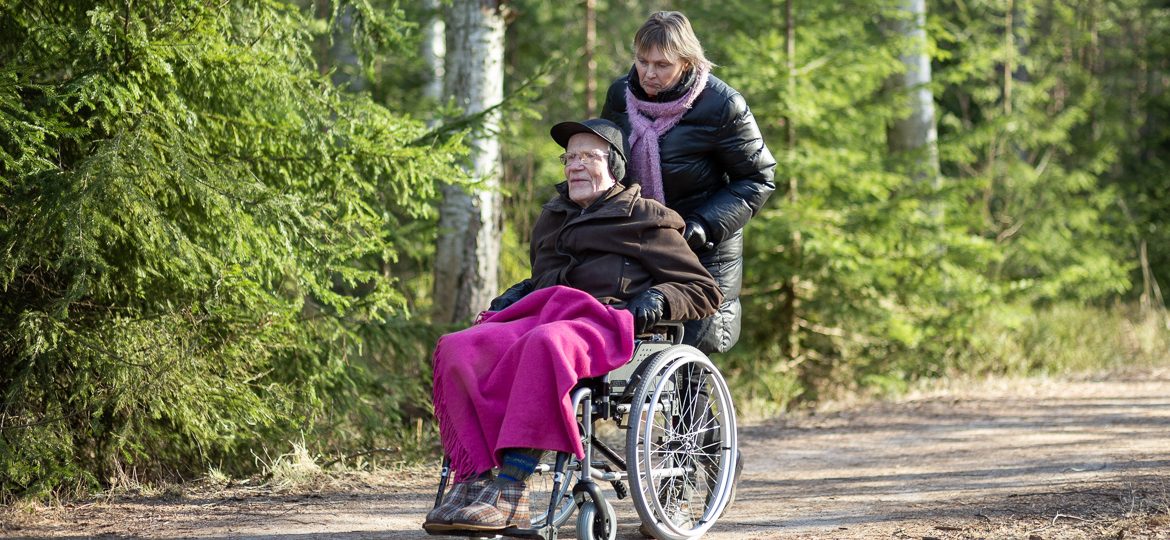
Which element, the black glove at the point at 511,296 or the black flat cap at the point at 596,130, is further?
the black glove at the point at 511,296

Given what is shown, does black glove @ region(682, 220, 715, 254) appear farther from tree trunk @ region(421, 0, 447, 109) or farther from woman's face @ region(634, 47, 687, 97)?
tree trunk @ region(421, 0, 447, 109)

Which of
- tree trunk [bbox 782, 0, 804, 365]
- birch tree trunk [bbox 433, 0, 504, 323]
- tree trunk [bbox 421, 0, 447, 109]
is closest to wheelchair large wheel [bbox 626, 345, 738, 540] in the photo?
birch tree trunk [bbox 433, 0, 504, 323]

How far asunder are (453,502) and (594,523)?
468mm

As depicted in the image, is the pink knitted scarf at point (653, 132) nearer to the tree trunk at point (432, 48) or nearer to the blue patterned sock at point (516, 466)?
the blue patterned sock at point (516, 466)

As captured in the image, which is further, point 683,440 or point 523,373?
point 683,440

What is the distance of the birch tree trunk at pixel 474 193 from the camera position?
714cm

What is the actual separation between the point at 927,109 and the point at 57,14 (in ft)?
29.3

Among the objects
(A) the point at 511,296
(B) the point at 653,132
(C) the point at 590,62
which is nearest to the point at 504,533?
(A) the point at 511,296

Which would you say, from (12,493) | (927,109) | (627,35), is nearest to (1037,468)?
(12,493)

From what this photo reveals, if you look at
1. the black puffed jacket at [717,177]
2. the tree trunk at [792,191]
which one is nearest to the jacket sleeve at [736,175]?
the black puffed jacket at [717,177]

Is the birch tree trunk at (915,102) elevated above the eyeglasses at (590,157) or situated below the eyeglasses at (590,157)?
above

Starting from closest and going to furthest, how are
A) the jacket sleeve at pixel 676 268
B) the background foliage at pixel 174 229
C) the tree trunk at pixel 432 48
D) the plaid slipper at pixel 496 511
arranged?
the plaid slipper at pixel 496 511 → the jacket sleeve at pixel 676 268 → the background foliage at pixel 174 229 → the tree trunk at pixel 432 48

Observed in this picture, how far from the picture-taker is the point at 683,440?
4.09m

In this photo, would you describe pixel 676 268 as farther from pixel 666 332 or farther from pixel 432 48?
pixel 432 48
